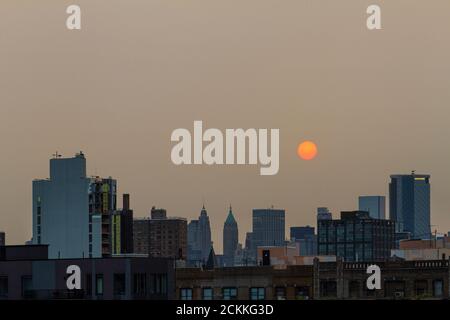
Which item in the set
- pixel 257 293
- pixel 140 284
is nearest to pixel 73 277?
pixel 140 284

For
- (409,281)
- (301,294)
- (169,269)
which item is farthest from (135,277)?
(409,281)

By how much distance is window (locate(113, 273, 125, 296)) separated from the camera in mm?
129125

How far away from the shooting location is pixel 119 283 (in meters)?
130

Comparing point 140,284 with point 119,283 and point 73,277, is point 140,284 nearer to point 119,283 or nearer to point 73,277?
point 119,283

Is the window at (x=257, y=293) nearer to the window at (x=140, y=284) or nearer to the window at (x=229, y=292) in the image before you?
the window at (x=229, y=292)

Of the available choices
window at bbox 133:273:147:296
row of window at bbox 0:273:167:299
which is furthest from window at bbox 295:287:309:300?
window at bbox 133:273:147:296

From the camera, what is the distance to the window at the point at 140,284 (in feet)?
429

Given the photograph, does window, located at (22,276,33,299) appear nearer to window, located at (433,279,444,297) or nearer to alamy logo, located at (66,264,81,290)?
alamy logo, located at (66,264,81,290)

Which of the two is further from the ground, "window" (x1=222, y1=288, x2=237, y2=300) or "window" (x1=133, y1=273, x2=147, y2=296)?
"window" (x1=133, y1=273, x2=147, y2=296)

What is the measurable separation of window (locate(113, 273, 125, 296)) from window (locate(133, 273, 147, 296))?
1.37 meters

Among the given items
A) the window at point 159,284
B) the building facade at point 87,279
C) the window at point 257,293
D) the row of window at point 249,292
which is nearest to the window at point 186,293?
the row of window at point 249,292

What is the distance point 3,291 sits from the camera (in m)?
130

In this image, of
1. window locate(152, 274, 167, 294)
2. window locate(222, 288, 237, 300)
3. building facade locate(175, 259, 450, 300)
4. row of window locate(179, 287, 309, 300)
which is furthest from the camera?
window locate(222, 288, 237, 300)
